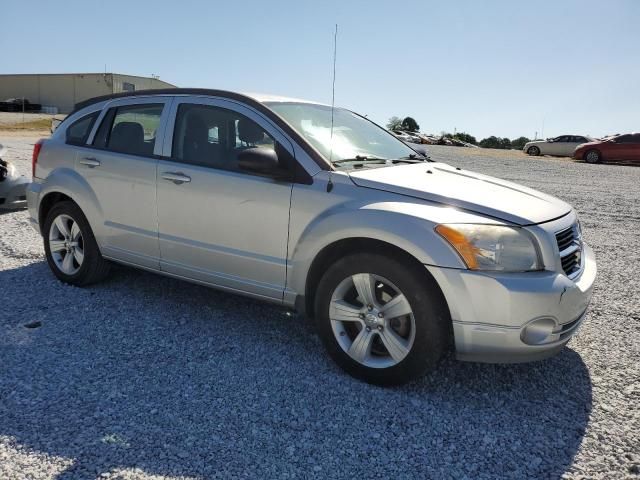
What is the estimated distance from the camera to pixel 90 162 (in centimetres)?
462

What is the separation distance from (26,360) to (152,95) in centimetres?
230

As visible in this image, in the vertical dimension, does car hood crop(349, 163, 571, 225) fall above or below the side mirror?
below

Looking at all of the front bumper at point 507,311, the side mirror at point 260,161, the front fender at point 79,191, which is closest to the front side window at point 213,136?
the side mirror at point 260,161

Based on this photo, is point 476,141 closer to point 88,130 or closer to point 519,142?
point 519,142

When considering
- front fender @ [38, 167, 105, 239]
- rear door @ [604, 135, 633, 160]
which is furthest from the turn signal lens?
rear door @ [604, 135, 633, 160]

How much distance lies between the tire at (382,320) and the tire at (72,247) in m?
2.42

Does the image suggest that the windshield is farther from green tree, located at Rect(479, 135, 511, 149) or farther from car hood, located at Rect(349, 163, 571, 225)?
green tree, located at Rect(479, 135, 511, 149)

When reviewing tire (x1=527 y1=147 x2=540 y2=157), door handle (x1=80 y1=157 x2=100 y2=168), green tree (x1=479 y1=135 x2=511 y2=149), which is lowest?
door handle (x1=80 y1=157 x2=100 y2=168)

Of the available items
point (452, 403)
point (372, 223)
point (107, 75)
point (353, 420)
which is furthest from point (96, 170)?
point (107, 75)

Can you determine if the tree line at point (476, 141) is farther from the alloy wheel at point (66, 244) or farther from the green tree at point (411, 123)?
the alloy wheel at point (66, 244)

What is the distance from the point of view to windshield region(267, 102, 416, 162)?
3.78 m

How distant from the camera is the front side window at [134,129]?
4340mm

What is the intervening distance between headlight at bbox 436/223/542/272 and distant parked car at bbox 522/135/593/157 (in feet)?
93.1

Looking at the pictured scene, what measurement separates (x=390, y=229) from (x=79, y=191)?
9.83 feet
